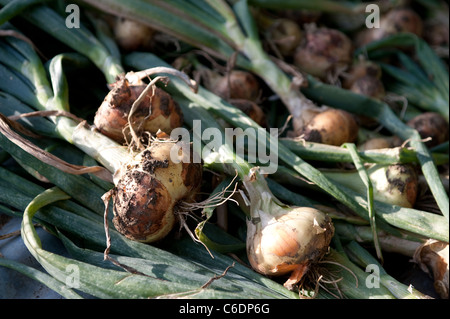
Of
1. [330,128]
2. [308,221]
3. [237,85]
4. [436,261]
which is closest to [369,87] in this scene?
[330,128]

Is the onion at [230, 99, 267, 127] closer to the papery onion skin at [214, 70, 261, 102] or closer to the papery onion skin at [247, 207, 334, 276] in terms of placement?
the papery onion skin at [214, 70, 261, 102]

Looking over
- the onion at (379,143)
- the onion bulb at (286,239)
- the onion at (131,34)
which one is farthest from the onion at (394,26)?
the onion bulb at (286,239)

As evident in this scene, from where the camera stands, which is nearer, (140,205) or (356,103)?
(140,205)

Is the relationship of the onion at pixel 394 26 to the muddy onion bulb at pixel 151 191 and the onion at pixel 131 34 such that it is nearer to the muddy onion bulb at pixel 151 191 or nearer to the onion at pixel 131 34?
the onion at pixel 131 34

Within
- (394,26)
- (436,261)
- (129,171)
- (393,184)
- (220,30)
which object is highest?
(220,30)

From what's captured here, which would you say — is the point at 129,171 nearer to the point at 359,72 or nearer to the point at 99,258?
the point at 99,258

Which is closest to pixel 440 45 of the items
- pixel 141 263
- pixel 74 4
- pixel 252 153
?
pixel 252 153
